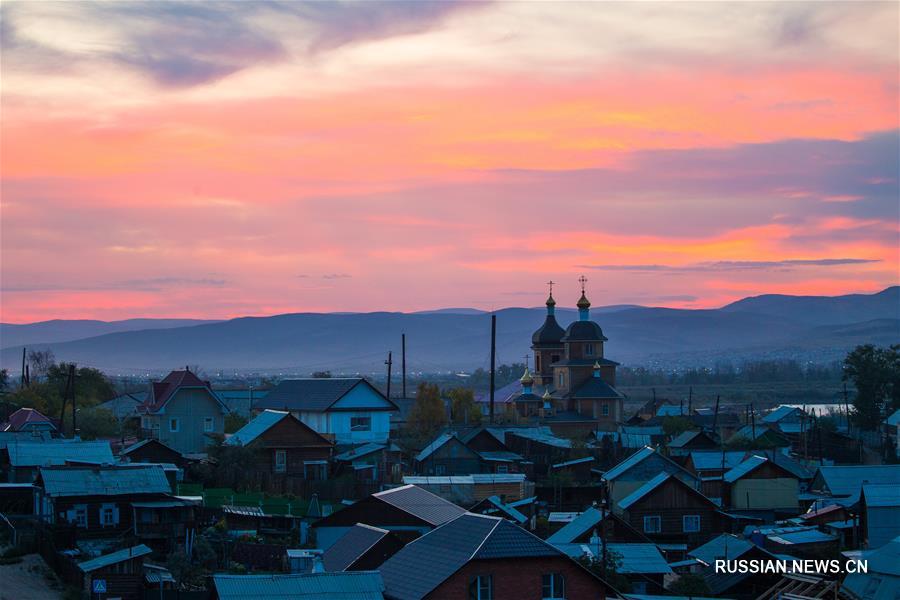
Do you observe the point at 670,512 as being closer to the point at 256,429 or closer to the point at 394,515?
the point at 394,515

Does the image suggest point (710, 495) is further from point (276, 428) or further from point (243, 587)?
point (243, 587)

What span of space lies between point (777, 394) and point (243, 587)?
14189 centimetres

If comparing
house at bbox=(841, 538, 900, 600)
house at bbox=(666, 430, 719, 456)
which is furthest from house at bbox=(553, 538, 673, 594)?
house at bbox=(666, 430, 719, 456)

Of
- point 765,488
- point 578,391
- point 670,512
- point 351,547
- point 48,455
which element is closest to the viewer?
point 351,547

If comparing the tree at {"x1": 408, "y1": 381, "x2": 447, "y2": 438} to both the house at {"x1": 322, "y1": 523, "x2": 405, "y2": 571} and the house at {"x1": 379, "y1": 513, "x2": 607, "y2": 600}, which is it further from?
the house at {"x1": 379, "y1": 513, "x2": 607, "y2": 600}

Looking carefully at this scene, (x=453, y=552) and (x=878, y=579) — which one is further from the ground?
(x=453, y=552)

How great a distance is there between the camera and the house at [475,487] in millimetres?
43781

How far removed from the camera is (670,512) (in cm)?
4150

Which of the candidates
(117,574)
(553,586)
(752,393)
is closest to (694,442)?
(117,574)

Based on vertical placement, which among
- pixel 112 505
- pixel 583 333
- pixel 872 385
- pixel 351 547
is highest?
pixel 583 333

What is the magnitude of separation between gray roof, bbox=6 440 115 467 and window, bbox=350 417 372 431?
1509 cm

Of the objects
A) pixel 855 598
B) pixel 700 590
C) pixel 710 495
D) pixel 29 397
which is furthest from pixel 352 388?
pixel 855 598

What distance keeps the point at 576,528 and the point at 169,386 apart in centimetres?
2647

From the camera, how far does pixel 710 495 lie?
4800cm
